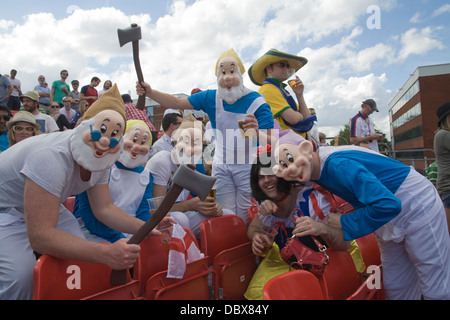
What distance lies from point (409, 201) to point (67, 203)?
2447mm

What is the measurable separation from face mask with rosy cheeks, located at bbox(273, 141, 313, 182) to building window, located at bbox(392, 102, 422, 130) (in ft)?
146

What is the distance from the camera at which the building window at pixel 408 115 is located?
3981 centimetres

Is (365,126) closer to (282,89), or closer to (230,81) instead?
(282,89)

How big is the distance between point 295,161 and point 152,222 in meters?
0.77

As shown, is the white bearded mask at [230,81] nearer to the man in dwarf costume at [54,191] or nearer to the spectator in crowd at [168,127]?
the man in dwarf costume at [54,191]

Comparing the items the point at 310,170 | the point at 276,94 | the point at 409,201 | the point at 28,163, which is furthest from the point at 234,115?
the point at 28,163

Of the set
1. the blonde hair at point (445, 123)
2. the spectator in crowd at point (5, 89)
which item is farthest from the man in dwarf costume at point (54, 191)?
the spectator in crowd at point (5, 89)

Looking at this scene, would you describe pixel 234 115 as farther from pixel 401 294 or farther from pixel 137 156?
pixel 401 294

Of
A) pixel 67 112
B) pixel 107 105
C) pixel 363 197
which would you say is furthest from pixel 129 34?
pixel 67 112

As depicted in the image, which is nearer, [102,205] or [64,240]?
[64,240]

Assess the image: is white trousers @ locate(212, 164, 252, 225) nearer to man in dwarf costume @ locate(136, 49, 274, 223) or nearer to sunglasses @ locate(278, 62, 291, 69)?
man in dwarf costume @ locate(136, 49, 274, 223)

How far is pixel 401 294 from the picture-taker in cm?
187

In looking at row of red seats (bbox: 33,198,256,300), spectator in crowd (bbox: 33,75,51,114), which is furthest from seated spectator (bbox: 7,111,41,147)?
spectator in crowd (bbox: 33,75,51,114)

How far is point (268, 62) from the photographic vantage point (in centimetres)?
314
